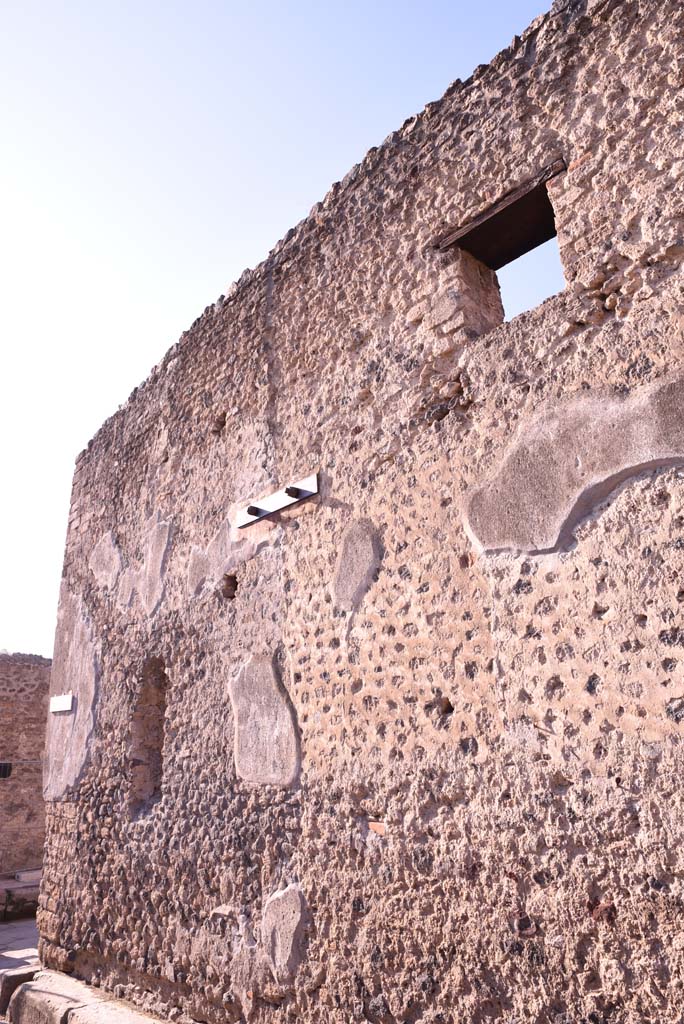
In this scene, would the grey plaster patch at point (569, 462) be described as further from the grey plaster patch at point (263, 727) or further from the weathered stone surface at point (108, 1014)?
the weathered stone surface at point (108, 1014)

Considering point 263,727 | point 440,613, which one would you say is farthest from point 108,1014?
point 440,613

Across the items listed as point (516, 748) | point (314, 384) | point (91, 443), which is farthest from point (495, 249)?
point (91, 443)

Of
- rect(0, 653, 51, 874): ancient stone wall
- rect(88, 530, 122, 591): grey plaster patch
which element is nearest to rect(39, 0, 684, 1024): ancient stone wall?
rect(88, 530, 122, 591): grey plaster patch

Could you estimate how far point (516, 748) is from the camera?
2.28m

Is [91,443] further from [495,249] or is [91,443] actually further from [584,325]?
[584,325]

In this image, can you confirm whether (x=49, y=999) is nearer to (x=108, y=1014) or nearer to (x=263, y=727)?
(x=108, y=1014)

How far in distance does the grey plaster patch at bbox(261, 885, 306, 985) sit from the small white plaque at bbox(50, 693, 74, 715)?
8.09 feet

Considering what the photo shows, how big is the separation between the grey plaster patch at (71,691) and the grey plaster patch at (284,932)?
6.75 feet

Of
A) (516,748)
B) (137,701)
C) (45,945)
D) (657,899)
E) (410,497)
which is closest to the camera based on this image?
(657,899)

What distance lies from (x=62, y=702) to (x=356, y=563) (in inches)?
121

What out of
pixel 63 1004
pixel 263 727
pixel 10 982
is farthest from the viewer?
pixel 10 982

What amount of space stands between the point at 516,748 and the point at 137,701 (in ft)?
8.75

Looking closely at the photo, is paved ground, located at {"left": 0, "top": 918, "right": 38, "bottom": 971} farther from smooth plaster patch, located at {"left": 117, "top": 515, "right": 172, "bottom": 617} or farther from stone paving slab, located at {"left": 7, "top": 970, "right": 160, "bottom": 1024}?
smooth plaster patch, located at {"left": 117, "top": 515, "right": 172, "bottom": 617}

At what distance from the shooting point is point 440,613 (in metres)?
2.60
